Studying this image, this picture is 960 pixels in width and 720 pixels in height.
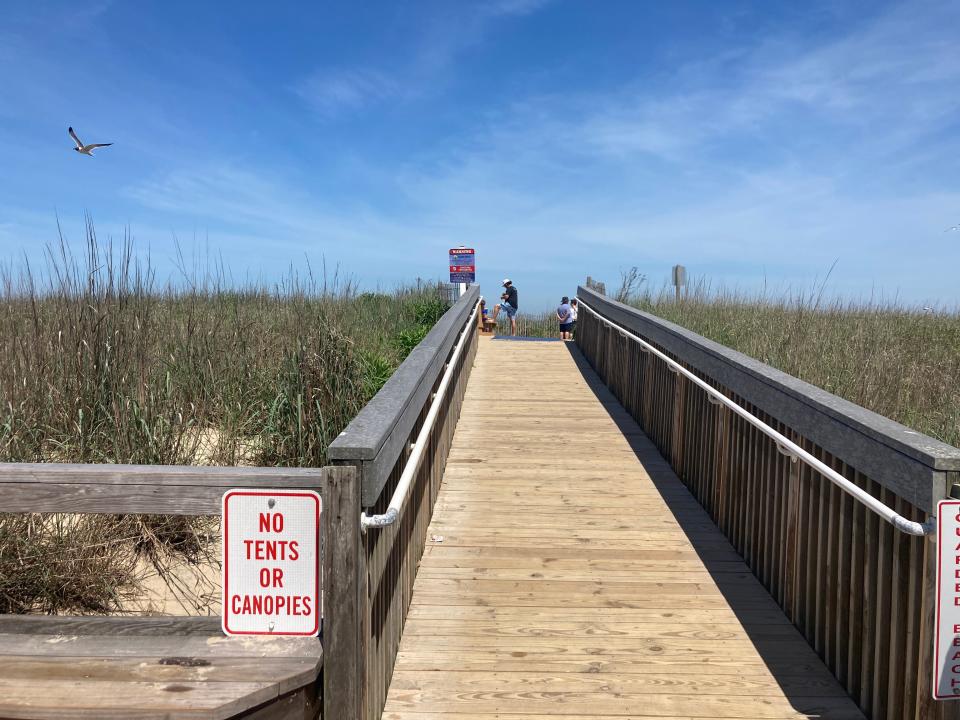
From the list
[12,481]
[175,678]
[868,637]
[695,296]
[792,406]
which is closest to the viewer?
[175,678]

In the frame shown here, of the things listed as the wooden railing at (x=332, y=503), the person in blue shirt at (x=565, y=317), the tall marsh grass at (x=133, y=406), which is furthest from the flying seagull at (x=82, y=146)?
the person in blue shirt at (x=565, y=317)

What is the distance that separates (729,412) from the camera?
4.96 m

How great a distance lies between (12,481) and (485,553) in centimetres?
264

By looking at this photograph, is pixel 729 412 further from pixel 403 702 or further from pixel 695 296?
pixel 695 296

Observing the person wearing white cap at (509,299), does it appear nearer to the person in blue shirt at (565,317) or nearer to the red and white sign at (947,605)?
the person in blue shirt at (565,317)

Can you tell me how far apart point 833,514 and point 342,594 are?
7.17ft

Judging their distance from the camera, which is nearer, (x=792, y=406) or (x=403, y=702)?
(x=403, y=702)

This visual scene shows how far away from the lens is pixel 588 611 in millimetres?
3967

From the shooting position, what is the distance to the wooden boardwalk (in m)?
3.24

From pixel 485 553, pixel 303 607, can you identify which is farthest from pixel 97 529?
pixel 303 607

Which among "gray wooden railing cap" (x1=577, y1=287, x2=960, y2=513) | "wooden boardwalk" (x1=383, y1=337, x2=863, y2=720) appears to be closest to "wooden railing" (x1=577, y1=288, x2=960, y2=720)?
"gray wooden railing cap" (x1=577, y1=287, x2=960, y2=513)

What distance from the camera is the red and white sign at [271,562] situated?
8.21ft

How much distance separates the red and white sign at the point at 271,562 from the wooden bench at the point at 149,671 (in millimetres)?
138

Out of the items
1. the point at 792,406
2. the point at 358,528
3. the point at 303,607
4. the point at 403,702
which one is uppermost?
the point at 792,406
